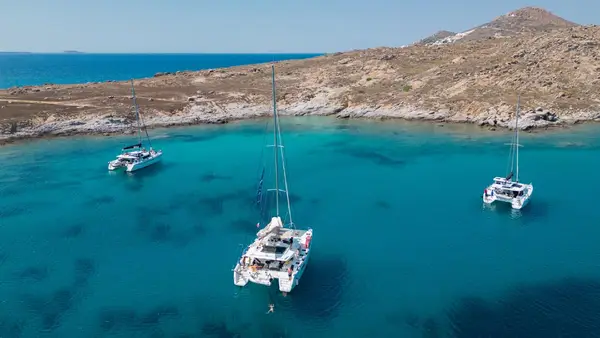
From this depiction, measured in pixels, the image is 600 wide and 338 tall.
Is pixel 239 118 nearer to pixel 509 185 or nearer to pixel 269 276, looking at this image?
pixel 509 185

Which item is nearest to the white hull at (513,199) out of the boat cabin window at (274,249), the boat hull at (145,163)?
the boat cabin window at (274,249)

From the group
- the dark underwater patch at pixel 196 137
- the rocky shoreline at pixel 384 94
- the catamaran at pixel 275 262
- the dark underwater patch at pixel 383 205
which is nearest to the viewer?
the catamaran at pixel 275 262

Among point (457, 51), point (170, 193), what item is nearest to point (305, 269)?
point (170, 193)

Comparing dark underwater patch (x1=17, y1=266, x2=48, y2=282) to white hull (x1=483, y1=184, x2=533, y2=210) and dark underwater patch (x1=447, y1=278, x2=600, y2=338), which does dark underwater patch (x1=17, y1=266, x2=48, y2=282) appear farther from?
white hull (x1=483, y1=184, x2=533, y2=210)

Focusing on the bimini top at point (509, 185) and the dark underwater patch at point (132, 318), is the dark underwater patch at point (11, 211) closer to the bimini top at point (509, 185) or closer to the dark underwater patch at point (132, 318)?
the dark underwater patch at point (132, 318)

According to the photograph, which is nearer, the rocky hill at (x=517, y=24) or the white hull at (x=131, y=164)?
the white hull at (x=131, y=164)

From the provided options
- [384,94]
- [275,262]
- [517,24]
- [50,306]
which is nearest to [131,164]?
[50,306]

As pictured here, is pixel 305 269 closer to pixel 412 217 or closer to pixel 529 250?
pixel 412 217

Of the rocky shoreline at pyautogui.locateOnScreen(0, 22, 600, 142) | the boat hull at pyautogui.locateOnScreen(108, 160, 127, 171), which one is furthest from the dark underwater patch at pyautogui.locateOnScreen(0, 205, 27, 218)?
the rocky shoreline at pyautogui.locateOnScreen(0, 22, 600, 142)
